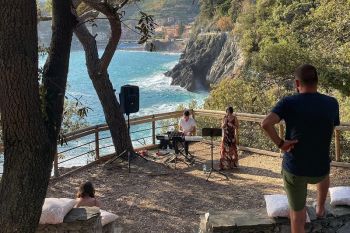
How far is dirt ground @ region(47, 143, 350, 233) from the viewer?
7.40 meters

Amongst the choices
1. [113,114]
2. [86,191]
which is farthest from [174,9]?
[86,191]

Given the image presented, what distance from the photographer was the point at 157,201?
26.6ft

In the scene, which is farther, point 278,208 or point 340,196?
point 340,196

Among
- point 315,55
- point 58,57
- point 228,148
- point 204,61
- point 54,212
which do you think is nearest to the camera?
point 58,57

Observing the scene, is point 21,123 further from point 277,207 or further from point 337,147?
point 337,147

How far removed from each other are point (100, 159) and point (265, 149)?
3.55 meters

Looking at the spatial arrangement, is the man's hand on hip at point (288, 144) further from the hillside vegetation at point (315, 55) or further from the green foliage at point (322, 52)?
the green foliage at point (322, 52)

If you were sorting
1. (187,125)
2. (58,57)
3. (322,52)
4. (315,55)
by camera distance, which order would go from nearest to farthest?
(58,57) → (187,125) → (315,55) → (322,52)

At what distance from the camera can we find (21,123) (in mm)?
3576

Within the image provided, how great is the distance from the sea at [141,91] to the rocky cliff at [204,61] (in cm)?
154

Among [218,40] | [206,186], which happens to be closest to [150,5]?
[218,40]

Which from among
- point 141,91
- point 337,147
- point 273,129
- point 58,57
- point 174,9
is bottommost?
point 141,91

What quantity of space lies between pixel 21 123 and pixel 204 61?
6057 cm

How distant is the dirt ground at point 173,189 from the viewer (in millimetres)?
7398
